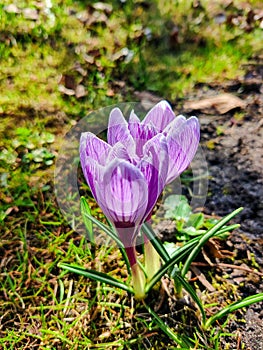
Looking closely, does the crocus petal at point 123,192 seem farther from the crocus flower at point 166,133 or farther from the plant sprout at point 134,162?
the crocus flower at point 166,133

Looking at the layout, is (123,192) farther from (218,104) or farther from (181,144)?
(218,104)

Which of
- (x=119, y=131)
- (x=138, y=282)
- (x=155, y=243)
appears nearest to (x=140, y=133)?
Result: (x=119, y=131)

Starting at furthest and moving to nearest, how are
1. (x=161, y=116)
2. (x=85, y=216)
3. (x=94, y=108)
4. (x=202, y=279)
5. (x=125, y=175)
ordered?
(x=94, y=108)
(x=202, y=279)
(x=85, y=216)
(x=161, y=116)
(x=125, y=175)

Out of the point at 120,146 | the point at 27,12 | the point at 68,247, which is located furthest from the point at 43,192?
the point at 27,12

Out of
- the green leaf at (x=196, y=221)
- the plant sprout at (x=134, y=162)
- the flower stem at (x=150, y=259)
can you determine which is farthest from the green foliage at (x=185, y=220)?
the plant sprout at (x=134, y=162)

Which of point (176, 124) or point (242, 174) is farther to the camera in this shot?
point (242, 174)

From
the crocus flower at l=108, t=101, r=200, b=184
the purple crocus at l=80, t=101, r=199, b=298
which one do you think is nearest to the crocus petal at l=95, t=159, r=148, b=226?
the purple crocus at l=80, t=101, r=199, b=298

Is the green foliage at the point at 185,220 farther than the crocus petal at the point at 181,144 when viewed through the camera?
Yes
